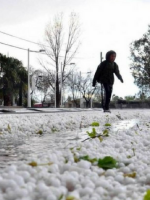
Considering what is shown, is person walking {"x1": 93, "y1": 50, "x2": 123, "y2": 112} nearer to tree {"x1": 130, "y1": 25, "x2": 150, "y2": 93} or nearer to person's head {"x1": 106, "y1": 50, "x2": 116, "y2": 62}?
person's head {"x1": 106, "y1": 50, "x2": 116, "y2": 62}

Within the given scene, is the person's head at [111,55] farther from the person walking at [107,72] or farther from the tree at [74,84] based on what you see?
the tree at [74,84]

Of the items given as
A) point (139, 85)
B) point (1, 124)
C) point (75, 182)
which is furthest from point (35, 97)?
point (75, 182)

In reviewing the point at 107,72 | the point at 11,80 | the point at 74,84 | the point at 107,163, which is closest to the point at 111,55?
the point at 107,72

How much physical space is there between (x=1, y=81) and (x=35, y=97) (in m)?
19.9

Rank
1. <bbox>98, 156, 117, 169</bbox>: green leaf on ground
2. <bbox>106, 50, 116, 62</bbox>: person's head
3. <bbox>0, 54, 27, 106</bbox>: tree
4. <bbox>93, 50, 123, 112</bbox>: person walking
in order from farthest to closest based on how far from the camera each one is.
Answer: <bbox>0, 54, 27, 106</bbox>: tree
<bbox>93, 50, 123, 112</bbox>: person walking
<bbox>106, 50, 116, 62</bbox>: person's head
<bbox>98, 156, 117, 169</bbox>: green leaf on ground

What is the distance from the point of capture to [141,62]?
3428 centimetres

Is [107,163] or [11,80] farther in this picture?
[11,80]

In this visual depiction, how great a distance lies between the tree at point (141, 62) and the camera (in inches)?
1337

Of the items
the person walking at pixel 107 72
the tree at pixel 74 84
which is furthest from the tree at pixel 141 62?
the person walking at pixel 107 72

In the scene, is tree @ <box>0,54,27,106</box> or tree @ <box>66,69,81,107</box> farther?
tree @ <box>66,69,81,107</box>

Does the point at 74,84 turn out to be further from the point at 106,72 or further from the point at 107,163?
the point at 107,163

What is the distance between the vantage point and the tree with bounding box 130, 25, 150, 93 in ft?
Result: 111

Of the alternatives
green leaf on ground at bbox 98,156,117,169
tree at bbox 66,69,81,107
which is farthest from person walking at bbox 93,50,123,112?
tree at bbox 66,69,81,107

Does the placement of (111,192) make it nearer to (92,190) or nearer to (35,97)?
Answer: (92,190)
